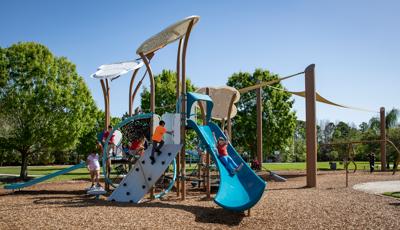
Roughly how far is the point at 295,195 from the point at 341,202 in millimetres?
1791

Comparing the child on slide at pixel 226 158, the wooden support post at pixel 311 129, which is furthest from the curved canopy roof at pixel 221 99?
the child on slide at pixel 226 158

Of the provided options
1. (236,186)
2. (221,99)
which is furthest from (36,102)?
(236,186)

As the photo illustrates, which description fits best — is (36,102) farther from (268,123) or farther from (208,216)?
(268,123)

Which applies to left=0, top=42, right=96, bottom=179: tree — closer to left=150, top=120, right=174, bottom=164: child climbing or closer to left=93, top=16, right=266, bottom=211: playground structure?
left=93, top=16, right=266, bottom=211: playground structure

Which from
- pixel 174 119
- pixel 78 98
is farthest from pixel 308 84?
pixel 78 98

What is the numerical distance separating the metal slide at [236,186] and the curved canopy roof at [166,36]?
9.40 ft

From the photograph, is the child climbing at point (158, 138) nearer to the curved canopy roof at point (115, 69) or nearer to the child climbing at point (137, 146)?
the child climbing at point (137, 146)

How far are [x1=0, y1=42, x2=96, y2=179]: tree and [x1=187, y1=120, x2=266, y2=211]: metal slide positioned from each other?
1360 cm

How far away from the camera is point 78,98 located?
2380 centimetres

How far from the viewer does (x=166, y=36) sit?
1196cm

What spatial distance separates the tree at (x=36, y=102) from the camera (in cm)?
2128

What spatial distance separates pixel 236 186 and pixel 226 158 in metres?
1.11

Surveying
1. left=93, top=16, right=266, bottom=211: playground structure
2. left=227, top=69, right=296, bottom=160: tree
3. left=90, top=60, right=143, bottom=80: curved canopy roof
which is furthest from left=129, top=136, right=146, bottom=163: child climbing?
left=227, top=69, right=296, bottom=160: tree

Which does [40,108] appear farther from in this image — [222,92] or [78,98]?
[222,92]
